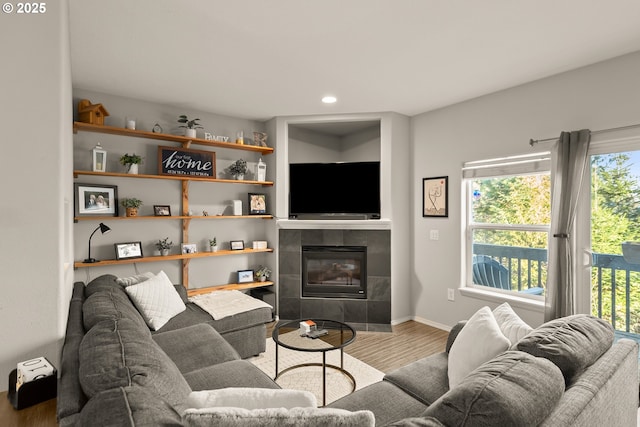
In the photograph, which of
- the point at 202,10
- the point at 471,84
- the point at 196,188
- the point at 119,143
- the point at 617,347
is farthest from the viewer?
the point at 196,188

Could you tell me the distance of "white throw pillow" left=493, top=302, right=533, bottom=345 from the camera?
1707 mm

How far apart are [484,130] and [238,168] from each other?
286 centimetres

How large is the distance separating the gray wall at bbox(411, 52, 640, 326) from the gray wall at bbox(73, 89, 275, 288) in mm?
1975

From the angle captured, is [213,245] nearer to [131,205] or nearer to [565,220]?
[131,205]

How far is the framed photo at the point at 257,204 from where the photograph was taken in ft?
13.9

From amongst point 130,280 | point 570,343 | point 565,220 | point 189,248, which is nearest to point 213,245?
point 189,248

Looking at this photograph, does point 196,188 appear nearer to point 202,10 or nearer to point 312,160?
point 312,160

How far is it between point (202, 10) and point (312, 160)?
114 inches

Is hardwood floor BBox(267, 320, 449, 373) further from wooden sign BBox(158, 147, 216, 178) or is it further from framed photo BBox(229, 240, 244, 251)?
wooden sign BBox(158, 147, 216, 178)

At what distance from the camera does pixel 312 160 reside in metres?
4.77

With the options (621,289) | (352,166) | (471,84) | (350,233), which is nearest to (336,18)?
(471,84)

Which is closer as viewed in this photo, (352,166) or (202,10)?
(202,10)

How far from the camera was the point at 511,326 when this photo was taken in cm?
178

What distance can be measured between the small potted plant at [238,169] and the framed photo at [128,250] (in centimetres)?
134
